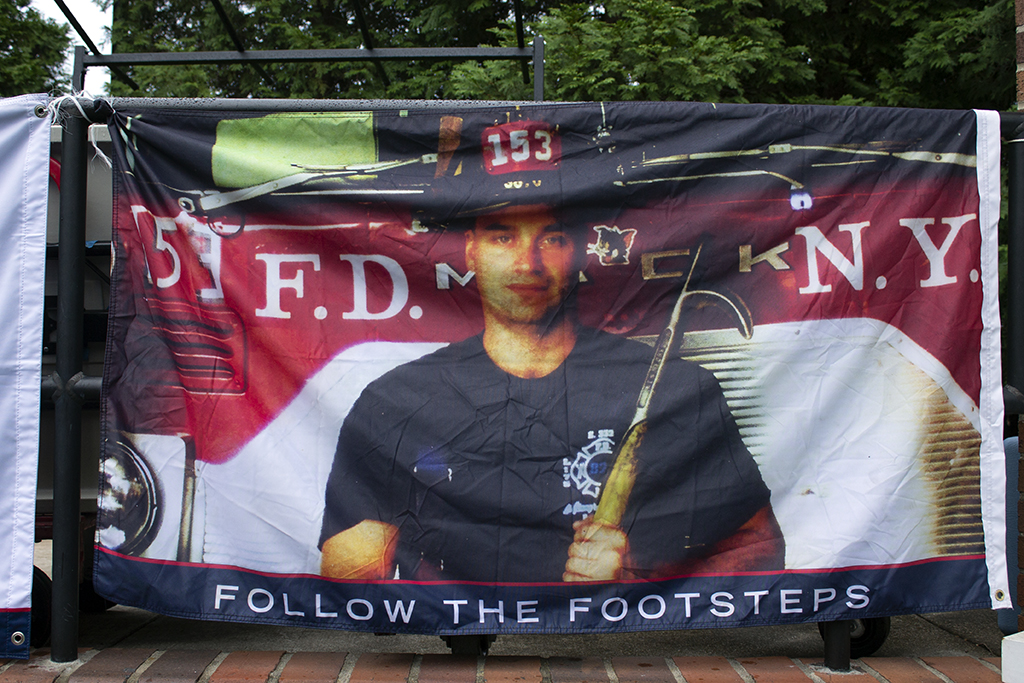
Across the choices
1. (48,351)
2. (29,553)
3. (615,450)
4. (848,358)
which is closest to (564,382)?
(615,450)

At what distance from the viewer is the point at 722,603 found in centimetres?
249

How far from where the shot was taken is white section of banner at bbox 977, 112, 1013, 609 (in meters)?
2.55

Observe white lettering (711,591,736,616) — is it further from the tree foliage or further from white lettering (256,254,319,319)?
the tree foliage

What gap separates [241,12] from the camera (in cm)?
832

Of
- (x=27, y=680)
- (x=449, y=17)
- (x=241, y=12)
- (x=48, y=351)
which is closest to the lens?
(x=27, y=680)

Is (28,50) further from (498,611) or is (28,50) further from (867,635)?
(867,635)

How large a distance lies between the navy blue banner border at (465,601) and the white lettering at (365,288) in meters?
0.90

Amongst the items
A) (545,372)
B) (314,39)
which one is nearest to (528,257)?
(545,372)

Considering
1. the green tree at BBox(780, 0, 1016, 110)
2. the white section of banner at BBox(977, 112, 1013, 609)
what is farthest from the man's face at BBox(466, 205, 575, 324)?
the green tree at BBox(780, 0, 1016, 110)

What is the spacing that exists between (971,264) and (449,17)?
203 inches

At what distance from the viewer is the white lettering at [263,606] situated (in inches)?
97.6

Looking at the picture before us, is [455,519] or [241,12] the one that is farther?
[241,12]

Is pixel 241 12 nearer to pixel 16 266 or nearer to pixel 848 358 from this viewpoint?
pixel 16 266

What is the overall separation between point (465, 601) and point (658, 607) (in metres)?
0.65
